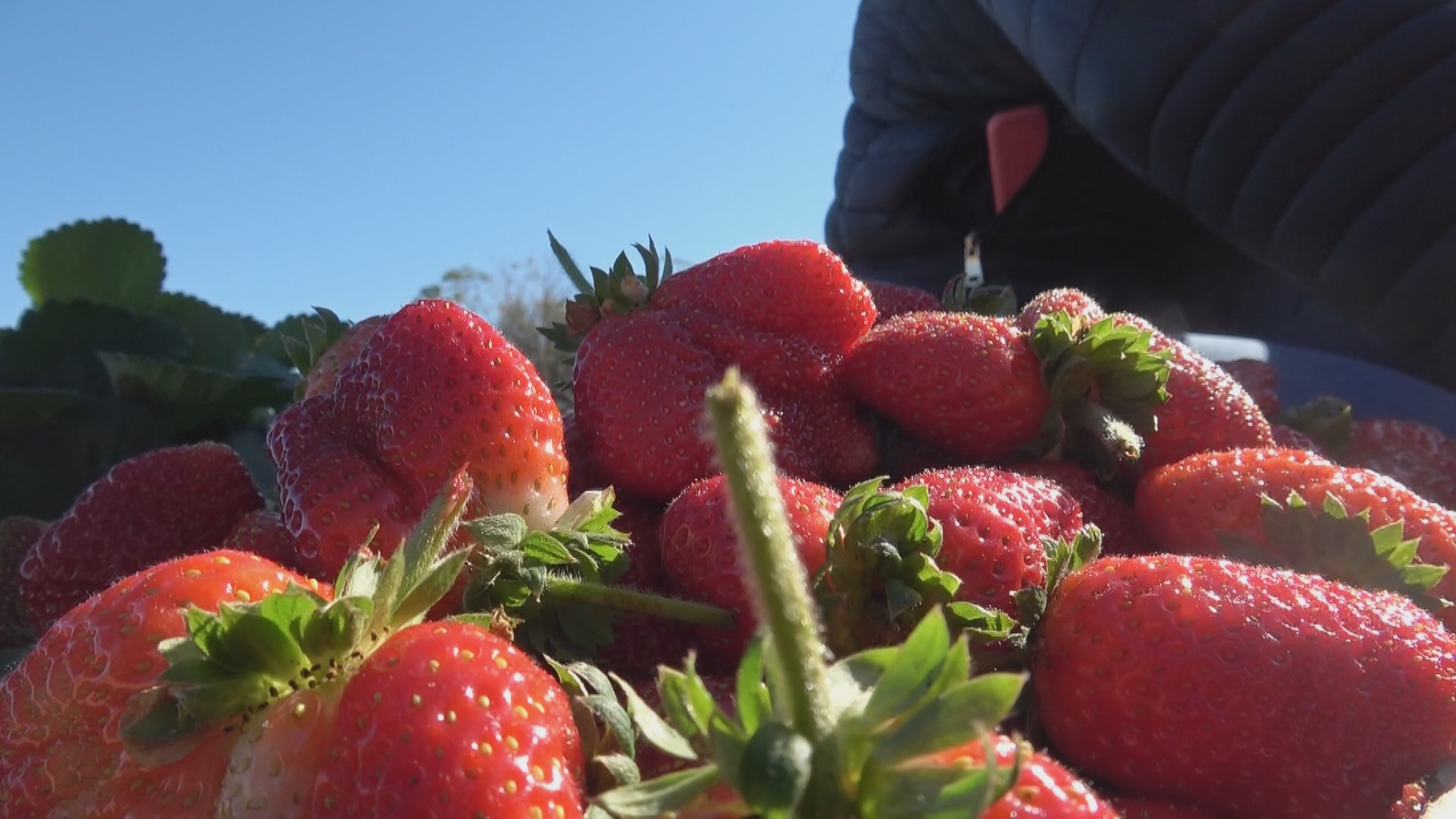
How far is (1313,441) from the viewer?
1.34 m

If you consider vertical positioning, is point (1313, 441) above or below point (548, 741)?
below

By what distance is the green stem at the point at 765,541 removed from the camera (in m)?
0.33

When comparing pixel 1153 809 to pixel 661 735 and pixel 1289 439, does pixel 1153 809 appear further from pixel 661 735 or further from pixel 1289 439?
pixel 1289 439

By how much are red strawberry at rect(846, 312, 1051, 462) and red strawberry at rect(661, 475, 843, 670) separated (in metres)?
0.25

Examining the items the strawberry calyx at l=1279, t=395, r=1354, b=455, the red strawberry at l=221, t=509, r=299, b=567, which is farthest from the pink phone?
the red strawberry at l=221, t=509, r=299, b=567

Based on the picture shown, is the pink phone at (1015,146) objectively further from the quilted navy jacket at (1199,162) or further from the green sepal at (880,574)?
the green sepal at (880,574)

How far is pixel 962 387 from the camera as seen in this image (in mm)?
1018

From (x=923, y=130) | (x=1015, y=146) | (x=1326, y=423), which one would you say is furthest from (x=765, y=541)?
(x=923, y=130)

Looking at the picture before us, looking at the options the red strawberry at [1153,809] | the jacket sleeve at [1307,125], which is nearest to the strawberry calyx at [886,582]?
the red strawberry at [1153,809]

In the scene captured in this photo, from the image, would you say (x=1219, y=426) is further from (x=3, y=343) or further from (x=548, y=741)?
(x=3, y=343)

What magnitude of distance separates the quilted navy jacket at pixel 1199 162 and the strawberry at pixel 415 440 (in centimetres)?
152

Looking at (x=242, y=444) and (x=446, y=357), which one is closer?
(x=446, y=357)

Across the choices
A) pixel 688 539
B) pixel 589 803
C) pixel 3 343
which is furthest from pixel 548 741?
pixel 3 343

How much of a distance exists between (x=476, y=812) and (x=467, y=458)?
1.10ft
